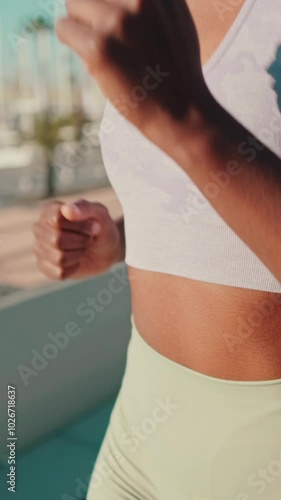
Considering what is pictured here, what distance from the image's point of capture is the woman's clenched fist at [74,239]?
936 mm

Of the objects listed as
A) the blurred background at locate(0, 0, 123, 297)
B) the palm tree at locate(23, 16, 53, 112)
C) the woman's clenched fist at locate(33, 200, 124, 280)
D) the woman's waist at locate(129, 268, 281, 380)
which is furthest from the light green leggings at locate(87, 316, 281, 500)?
the blurred background at locate(0, 0, 123, 297)

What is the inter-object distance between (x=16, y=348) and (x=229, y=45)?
142cm

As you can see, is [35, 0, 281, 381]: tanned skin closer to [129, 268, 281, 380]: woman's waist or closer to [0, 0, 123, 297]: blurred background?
[129, 268, 281, 380]: woman's waist

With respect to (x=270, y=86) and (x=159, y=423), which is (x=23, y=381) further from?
(x=270, y=86)

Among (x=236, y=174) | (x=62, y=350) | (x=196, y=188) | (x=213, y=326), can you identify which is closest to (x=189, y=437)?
(x=213, y=326)

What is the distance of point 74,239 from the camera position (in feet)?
3.14

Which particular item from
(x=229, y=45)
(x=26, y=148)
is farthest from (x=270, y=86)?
(x=26, y=148)

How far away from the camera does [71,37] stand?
0.42m

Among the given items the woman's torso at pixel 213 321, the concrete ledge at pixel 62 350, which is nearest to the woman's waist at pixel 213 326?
the woman's torso at pixel 213 321

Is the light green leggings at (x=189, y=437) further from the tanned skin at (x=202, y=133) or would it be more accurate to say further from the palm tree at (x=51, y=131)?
the palm tree at (x=51, y=131)

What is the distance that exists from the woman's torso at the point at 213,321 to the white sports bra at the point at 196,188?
0.01m

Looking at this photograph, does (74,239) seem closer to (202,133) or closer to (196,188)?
(196,188)

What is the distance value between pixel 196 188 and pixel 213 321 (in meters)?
0.13

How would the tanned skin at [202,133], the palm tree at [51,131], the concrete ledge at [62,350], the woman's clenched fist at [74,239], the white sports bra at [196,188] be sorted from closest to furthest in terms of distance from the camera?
the tanned skin at [202,133], the white sports bra at [196,188], the woman's clenched fist at [74,239], the concrete ledge at [62,350], the palm tree at [51,131]
